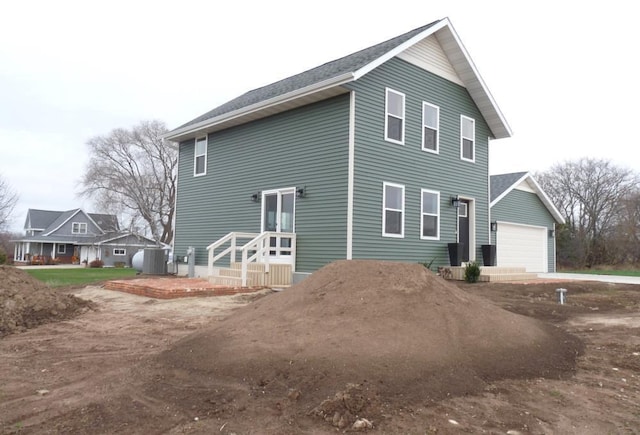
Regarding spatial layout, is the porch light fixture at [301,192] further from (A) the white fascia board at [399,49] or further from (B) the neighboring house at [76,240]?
(B) the neighboring house at [76,240]

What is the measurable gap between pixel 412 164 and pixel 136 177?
35.4 meters

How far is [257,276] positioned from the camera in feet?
38.7

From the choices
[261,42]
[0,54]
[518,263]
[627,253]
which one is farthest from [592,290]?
[627,253]

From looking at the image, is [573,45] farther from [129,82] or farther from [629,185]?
[629,185]

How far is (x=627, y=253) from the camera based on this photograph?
29156 mm

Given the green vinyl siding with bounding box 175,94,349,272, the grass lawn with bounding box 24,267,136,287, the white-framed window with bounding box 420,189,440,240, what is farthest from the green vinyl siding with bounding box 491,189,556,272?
the grass lawn with bounding box 24,267,136,287

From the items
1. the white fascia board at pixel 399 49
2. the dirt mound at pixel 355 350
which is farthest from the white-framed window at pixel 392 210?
the dirt mound at pixel 355 350

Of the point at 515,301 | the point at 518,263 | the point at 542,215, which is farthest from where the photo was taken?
the point at 542,215

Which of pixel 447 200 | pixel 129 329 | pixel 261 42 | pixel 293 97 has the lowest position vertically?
pixel 129 329

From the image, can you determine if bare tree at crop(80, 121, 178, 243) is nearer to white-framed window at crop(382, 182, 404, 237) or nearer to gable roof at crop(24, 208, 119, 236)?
gable roof at crop(24, 208, 119, 236)

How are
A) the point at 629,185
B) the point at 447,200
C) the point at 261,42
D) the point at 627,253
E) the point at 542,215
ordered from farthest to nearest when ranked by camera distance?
the point at 629,185
the point at 627,253
the point at 542,215
the point at 261,42
the point at 447,200

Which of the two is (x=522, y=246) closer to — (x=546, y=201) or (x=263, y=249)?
(x=546, y=201)

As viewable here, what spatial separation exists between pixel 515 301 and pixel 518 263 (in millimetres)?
10225

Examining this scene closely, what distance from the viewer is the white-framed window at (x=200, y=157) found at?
16172mm
